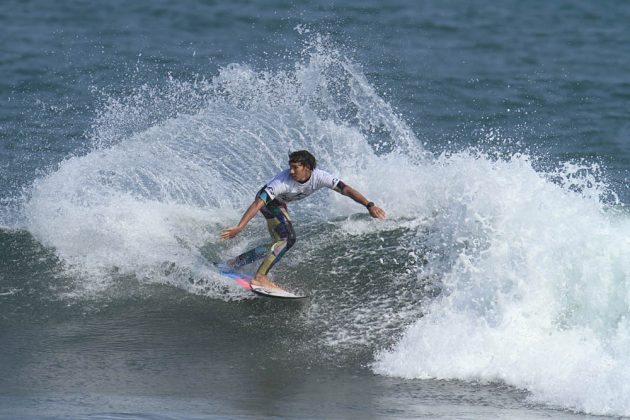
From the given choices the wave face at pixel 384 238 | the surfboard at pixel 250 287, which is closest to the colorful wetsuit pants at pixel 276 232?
the surfboard at pixel 250 287

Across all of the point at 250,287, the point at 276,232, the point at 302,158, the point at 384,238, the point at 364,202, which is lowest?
the point at 250,287

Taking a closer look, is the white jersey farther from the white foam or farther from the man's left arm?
the white foam

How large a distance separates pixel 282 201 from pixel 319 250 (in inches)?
64.3

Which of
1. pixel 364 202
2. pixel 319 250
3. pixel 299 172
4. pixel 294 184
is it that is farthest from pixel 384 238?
pixel 299 172

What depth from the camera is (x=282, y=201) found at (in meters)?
10.9

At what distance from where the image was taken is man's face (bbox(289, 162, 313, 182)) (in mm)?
10383

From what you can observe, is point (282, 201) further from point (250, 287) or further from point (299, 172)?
point (250, 287)

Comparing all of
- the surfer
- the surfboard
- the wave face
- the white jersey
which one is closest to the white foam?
the wave face

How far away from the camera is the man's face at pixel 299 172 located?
1038 cm

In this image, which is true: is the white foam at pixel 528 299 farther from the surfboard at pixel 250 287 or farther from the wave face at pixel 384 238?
the surfboard at pixel 250 287

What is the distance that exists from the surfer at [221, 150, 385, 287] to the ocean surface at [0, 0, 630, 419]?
494 millimetres

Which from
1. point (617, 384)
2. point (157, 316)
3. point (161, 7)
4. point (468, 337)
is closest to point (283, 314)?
point (157, 316)

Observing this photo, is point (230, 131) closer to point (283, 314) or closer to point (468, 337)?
point (283, 314)

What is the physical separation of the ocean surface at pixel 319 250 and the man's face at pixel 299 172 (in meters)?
1.48
